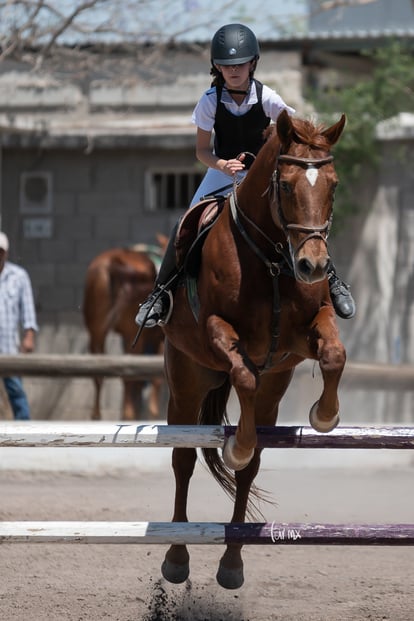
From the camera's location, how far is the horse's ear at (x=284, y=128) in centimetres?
430

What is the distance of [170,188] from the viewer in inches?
483

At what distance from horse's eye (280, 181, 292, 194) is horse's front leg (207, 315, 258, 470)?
0.65m

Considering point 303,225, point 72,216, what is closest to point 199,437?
point 303,225

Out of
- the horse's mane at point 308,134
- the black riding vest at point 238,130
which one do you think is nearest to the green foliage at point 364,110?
the black riding vest at point 238,130

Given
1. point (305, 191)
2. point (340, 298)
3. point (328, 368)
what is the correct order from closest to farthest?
point (305, 191)
point (328, 368)
point (340, 298)

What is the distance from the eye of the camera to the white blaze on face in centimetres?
417

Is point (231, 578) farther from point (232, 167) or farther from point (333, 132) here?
point (333, 132)

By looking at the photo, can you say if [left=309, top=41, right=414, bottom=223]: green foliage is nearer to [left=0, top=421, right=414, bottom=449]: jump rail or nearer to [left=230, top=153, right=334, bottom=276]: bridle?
[left=230, top=153, right=334, bottom=276]: bridle

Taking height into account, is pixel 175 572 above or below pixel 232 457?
below

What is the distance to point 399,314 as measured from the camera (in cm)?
1149

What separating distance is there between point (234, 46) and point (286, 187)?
932mm

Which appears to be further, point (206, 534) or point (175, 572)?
point (175, 572)

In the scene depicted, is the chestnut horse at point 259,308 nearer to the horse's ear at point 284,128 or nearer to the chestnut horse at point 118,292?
the horse's ear at point 284,128

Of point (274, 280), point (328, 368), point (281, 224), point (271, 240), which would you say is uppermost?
point (281, 224)
